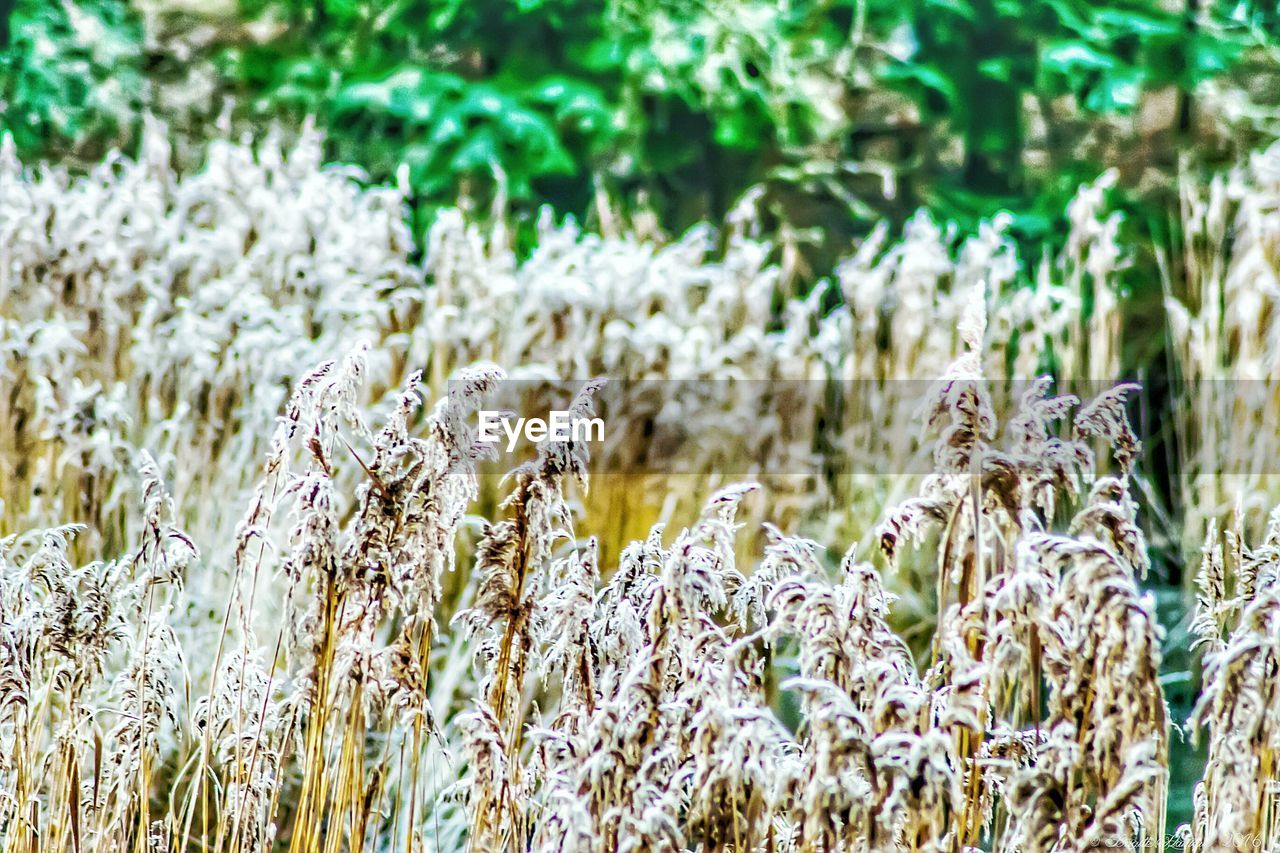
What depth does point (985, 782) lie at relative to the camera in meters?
1.12

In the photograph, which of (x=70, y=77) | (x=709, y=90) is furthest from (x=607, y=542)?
(x=70, y=77)

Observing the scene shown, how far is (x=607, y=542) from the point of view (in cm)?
221

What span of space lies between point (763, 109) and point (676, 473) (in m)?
1.14

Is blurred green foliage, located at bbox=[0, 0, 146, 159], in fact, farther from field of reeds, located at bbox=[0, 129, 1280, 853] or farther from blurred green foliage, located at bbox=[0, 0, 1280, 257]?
field of reeds, located at bbox=[0, 129, 1280, 853]

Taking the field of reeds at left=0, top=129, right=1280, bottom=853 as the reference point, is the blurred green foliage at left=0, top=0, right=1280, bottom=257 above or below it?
above

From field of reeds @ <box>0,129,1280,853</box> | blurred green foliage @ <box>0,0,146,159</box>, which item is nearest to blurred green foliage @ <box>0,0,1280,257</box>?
blurred green foliage @ <box>0,0,146,159</box>

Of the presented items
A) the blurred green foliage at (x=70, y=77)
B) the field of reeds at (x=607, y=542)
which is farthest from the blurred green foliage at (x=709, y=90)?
the field of reeds at (x=607, y=542)

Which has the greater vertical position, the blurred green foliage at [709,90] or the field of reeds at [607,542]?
the blurred green foliage at [709,90]

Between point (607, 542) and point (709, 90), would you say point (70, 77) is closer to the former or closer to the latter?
point (709, 90)

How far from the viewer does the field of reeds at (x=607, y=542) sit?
89 centimetres

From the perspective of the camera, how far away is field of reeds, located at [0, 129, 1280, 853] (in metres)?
0.89

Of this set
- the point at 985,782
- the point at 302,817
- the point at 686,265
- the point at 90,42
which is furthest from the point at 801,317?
the point at 90,42

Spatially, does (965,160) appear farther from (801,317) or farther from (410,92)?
(410,92)

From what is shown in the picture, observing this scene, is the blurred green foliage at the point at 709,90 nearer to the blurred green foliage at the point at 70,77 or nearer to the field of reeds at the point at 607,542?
the blurred green foliage at the point at 70,77
